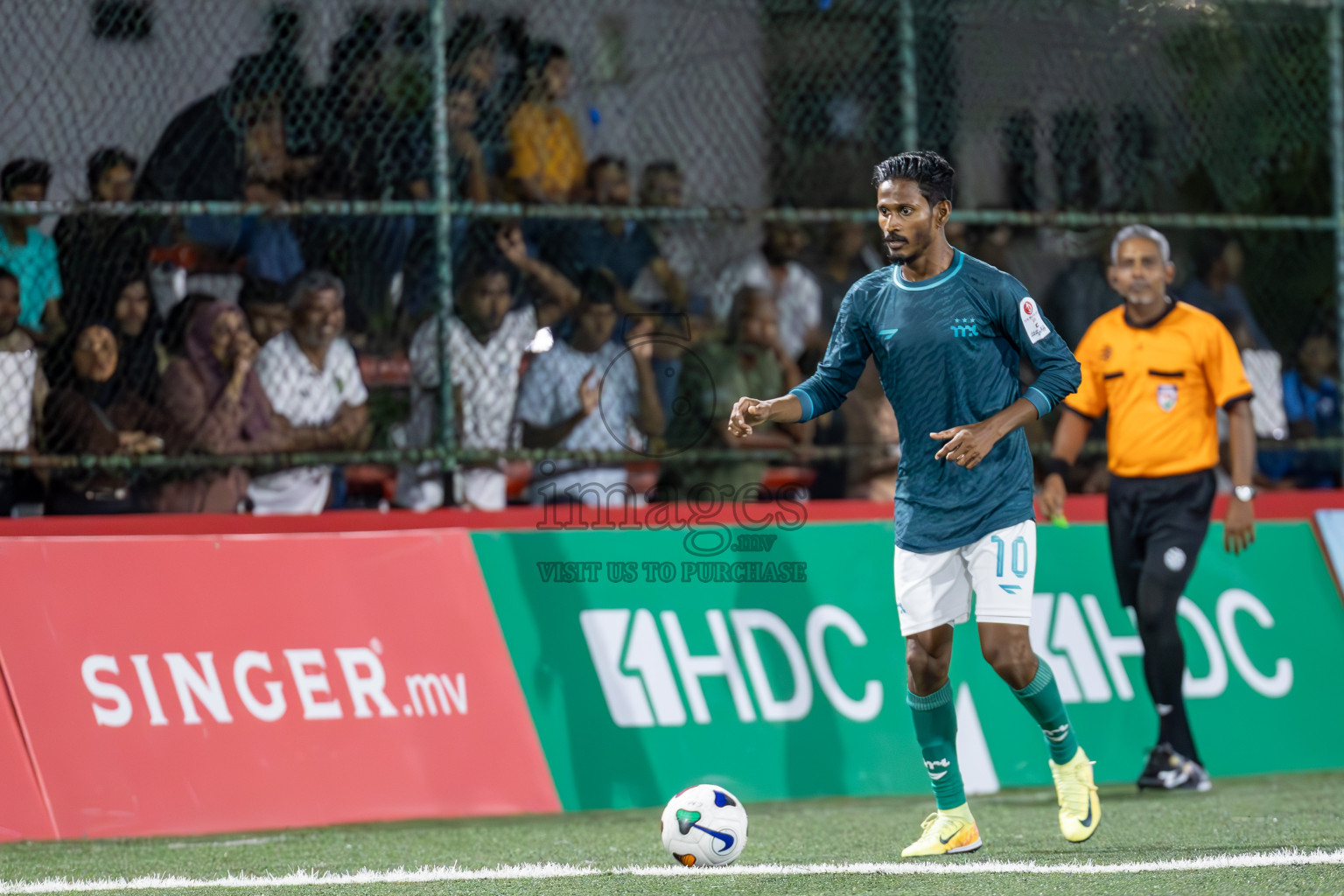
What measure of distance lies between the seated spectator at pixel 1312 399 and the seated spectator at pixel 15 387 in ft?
21.6

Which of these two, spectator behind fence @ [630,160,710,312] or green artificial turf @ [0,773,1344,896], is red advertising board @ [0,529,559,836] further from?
spectator behind fence @ [630,160,710,312]

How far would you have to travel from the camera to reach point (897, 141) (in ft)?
28.7

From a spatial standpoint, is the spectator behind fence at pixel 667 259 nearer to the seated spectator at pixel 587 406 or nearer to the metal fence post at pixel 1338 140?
the seated spectator at pixel 587 406

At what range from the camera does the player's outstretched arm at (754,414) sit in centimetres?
509

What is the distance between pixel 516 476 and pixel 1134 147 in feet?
12.5

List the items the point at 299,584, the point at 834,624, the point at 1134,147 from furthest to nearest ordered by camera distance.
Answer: the point at 1134,147
the point at 834,624
the point at 299,584

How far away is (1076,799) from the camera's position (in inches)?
211

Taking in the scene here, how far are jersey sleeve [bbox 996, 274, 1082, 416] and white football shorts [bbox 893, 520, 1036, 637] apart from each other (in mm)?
441

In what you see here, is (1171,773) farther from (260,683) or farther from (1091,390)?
(260,683)

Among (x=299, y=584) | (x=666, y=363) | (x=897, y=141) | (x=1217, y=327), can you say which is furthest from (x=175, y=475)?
(x=1217, y=327)

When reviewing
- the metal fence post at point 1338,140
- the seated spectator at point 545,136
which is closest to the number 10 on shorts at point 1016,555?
the seated spectator at point 545,136

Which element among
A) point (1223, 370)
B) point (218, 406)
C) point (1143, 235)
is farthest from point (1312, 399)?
point (218, 406)

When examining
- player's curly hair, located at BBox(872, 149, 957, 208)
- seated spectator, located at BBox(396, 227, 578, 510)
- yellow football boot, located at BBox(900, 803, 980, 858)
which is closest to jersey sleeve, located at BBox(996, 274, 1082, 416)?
player's curly hair, located at BBox(872, 149, 957, 208)

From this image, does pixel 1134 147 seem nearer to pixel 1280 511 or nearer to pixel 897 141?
pixel 897 141
